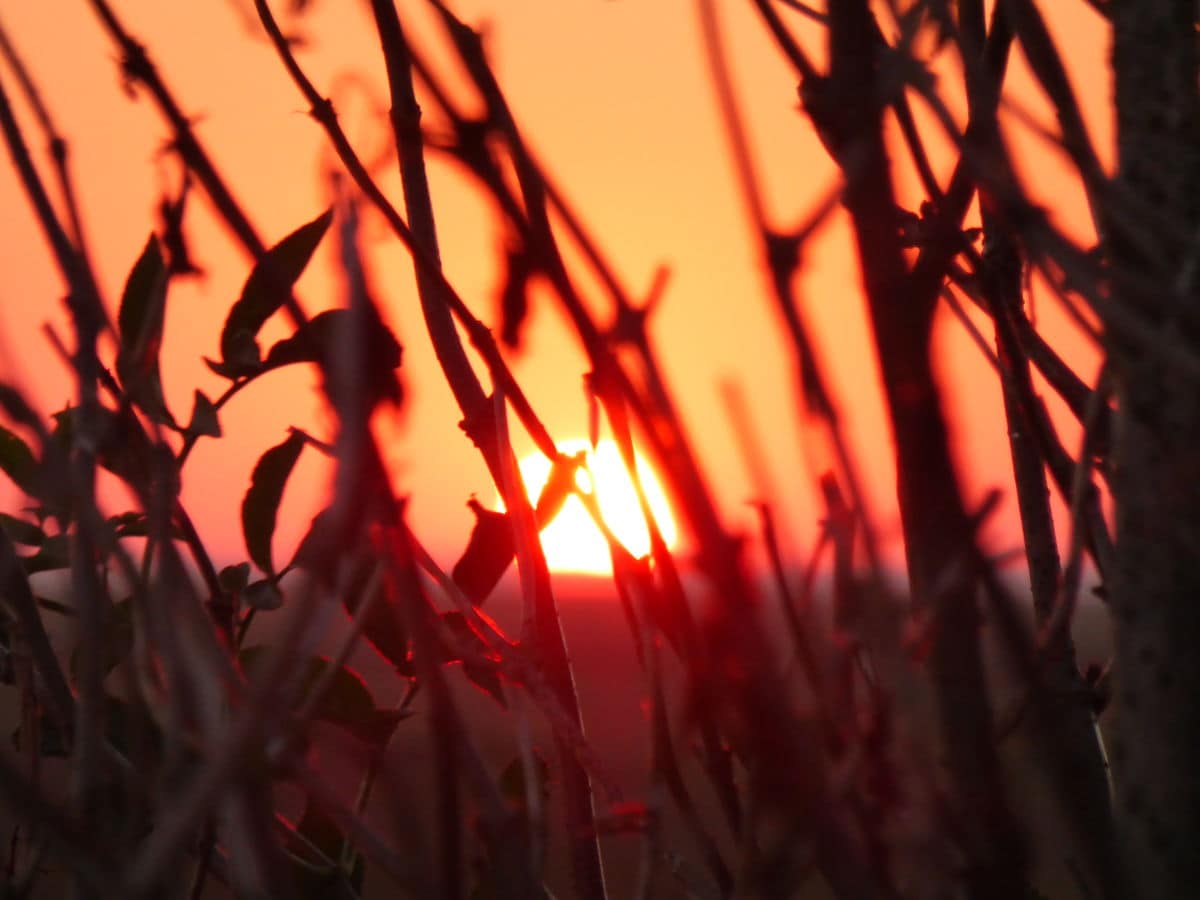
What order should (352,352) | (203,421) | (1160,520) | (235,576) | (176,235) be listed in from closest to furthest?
(352,352), (1160,520), (176,235), (203,421), (235,576)

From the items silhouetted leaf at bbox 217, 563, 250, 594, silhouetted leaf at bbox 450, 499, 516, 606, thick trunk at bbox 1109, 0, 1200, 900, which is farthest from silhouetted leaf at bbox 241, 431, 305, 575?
thick trunk at bbox 1109, 0, 1200, 900

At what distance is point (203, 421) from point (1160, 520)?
59 centimetres

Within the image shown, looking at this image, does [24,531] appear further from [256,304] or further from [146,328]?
[146,328]

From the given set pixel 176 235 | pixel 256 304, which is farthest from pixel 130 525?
pixel 176 235

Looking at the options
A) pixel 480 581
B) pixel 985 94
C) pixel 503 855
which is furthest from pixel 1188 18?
pixel 480 581

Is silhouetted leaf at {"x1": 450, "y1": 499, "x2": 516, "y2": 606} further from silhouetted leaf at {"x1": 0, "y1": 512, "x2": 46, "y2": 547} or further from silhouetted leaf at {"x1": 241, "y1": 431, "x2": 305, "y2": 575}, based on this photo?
silhouetted leaf at {"x1": 0, "y1": 512, "x2": 46, "y2": 547}

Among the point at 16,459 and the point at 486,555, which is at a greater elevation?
the point at 16,459

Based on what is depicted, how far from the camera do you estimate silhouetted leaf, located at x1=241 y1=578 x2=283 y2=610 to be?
0.88 meters

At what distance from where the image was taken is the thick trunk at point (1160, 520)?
0.51 metres

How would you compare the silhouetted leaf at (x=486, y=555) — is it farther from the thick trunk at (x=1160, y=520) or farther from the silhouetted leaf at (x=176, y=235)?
the thick trunk at (x=1160, y=520)

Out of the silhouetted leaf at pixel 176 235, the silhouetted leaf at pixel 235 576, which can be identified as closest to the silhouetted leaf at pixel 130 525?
the silhouetted leaf at pixel 235 576

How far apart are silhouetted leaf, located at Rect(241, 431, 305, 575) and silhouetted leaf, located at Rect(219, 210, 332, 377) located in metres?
0.09

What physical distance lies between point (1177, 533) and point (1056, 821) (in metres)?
0.15

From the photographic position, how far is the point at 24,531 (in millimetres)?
1049
